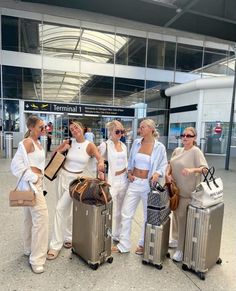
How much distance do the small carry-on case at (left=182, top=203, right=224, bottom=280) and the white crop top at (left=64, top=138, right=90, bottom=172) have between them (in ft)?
4.36

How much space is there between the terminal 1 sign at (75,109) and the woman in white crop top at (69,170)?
12.1 meters

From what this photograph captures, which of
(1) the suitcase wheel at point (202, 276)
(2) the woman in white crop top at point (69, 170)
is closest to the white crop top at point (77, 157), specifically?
(2) the woman in white crop top at point (69, 170)

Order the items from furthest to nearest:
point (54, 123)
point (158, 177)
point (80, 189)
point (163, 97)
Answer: point (163, 97) < point (54, 123) < point (158, 177) < point (80, 189)

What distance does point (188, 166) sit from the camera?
2801 millimetres

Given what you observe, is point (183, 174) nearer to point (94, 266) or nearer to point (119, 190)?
point (119, 190)

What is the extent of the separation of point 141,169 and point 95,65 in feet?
46.1

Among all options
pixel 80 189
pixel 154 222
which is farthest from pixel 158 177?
pixel 80 189

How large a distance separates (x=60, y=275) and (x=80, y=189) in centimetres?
90

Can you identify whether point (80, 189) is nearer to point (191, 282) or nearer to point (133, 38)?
point (191, 282)

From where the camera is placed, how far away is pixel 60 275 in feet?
8.27

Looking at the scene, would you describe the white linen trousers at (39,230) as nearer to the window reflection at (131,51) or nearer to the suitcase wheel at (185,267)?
the suitcase wheel at (185,267)

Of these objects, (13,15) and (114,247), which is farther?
(13,15)

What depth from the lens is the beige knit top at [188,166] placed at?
A: 109 inches

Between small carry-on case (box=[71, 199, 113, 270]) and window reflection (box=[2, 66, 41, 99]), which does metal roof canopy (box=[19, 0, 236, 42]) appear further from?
small carry-on case (box=[71, 199, 113, 270])
